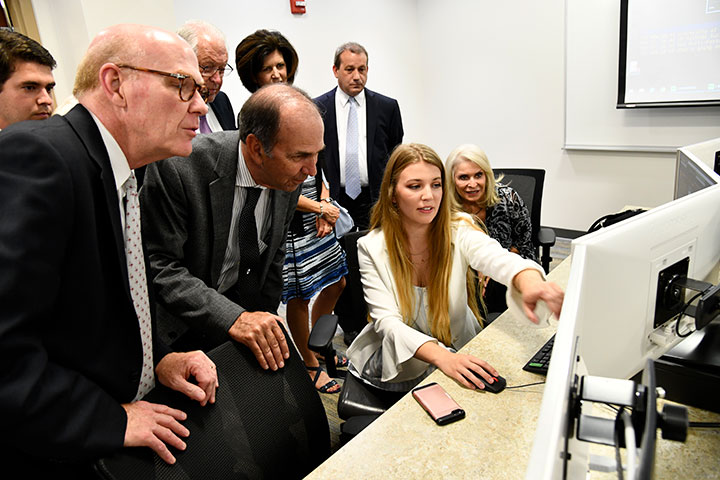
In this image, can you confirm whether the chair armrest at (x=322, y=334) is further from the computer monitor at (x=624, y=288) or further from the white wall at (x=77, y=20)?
the white wall at (x=77, y=20)

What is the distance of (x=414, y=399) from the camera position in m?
1.15

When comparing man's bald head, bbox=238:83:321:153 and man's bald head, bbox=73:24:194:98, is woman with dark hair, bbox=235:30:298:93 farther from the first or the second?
man's bald head, bbox=73:24:194:98

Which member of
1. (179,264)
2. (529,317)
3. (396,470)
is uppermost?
(179,264)

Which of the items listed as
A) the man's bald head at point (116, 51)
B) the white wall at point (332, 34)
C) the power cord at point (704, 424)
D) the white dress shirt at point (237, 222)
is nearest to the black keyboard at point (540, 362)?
the power cord at point (704, 424)

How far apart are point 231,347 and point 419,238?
83cm

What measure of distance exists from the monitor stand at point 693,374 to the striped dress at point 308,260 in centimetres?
157

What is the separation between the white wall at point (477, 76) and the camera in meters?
3.83

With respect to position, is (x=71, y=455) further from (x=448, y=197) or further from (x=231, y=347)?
(x=448, y=197)

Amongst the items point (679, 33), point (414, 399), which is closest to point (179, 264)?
point (414, 399)

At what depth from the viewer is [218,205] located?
4.45 ft

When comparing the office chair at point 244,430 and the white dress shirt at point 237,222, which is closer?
the office chair at point 244,430

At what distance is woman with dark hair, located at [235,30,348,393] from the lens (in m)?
2.03

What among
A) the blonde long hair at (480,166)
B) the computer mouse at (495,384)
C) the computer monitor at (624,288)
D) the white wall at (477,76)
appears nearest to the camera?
the computer monitor at (624,288)

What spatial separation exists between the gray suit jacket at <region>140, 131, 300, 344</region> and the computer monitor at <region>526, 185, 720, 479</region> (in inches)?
33.1
